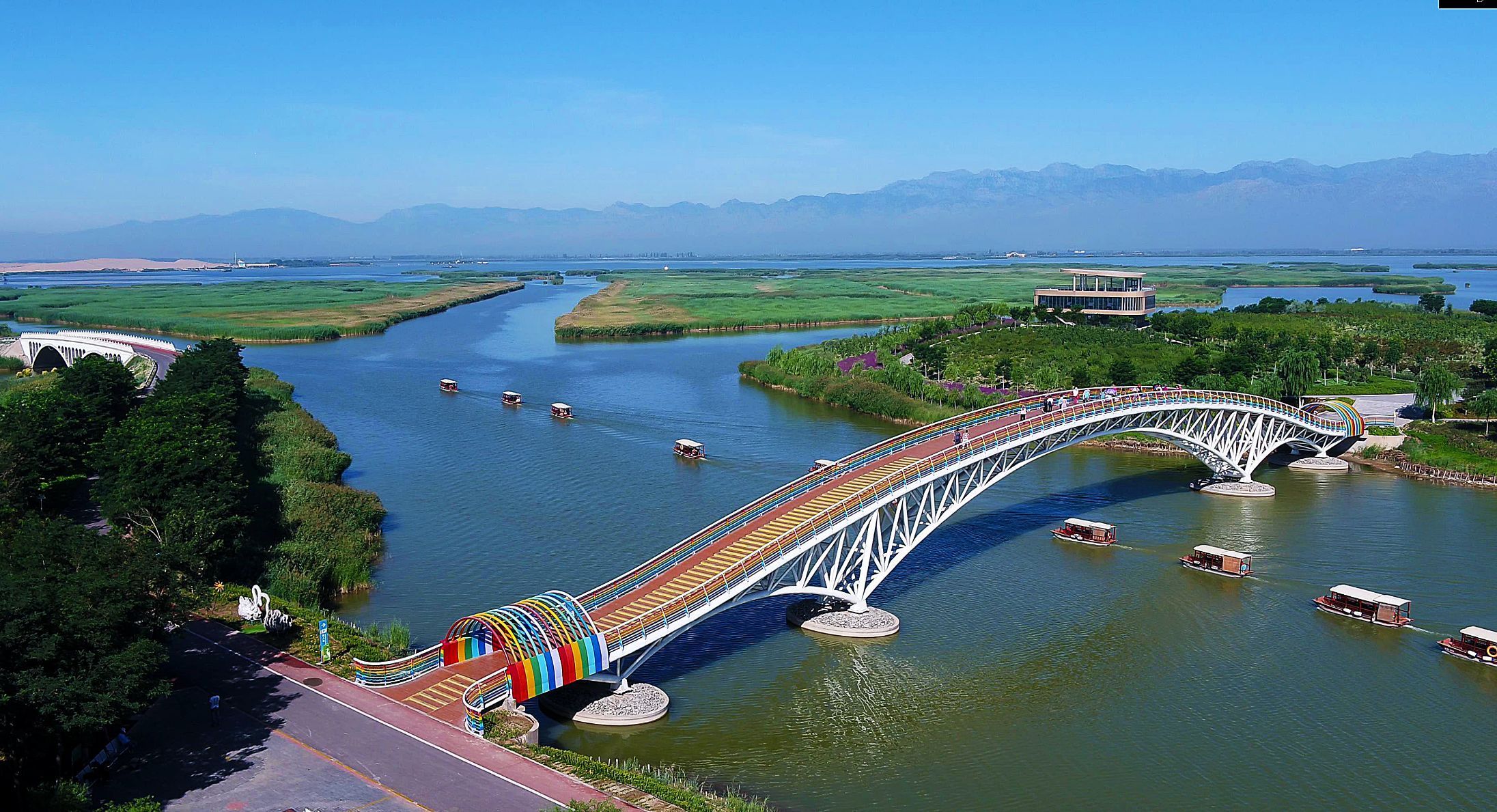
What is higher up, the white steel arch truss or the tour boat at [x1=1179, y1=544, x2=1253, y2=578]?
the white steel arch truss

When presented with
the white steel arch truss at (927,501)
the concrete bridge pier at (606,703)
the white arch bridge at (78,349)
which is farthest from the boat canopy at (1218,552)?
the white arch bridge at (78,349)

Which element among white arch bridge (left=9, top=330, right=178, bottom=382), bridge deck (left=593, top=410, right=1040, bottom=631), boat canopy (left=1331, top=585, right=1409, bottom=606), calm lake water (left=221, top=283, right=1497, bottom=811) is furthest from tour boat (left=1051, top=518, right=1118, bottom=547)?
white arch bridge (left=9, top=330, right=178, bottom=382)

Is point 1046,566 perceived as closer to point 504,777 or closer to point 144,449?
point 504,777

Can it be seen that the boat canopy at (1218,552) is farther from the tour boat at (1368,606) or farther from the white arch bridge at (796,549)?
the white arch bridge at (796,549)

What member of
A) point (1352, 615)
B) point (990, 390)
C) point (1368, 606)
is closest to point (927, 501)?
point (1352, 615)

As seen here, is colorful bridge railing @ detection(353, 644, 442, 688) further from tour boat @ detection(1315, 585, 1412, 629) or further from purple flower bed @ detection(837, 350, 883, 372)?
purple flower bed @ detection(837, 350, 883, 372)

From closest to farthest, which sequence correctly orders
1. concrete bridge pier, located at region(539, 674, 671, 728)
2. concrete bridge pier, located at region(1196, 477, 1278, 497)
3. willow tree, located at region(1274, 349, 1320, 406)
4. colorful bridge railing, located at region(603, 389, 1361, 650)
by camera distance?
concrete bridge pier, located at region(539, 674, 671, 728) < colorful bridge railing, located at region(603, 389, 1361, 650) < concrete bridge pier, located at region(1196, 477, 1278, 497) < willow tree, located at region(1274, 349, 1320, 406)
